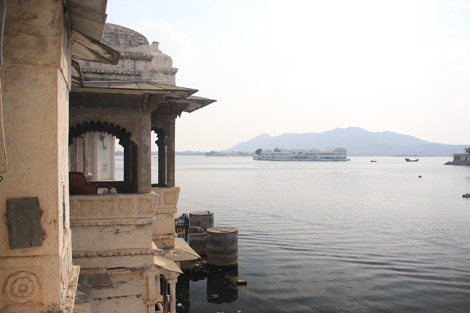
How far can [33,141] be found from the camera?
446 cm

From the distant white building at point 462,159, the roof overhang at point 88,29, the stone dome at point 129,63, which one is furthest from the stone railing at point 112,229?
the distant white building at point 462,159

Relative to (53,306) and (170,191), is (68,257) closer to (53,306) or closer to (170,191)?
(53,306)

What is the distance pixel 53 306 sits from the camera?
15.0 ft

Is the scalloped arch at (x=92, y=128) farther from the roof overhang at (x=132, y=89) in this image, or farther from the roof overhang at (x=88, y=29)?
the roof overhang at (x=88, y=29)

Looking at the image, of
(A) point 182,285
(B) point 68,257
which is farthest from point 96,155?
(B) point 68,257

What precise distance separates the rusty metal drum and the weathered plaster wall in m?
17.5

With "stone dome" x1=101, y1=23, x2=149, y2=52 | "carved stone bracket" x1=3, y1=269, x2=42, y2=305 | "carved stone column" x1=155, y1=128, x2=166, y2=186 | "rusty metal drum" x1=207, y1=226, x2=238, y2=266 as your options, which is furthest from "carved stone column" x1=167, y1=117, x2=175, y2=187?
"rusty metal drum" x1=207, y1=226, x2=238, y2=266

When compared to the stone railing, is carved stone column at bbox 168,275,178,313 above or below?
below

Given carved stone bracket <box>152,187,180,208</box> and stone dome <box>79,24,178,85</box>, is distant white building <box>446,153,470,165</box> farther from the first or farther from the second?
stone dome <box>79,24,178,85</box>

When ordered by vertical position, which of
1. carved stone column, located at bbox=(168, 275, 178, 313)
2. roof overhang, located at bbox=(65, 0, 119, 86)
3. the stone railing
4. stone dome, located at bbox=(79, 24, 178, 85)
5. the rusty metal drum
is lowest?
the rusty metal drum

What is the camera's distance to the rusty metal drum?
71.9 feet

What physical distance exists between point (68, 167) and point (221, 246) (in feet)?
54.2

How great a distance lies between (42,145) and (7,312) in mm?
1679

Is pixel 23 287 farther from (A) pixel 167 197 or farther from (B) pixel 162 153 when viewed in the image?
(B) pixel 162 153
